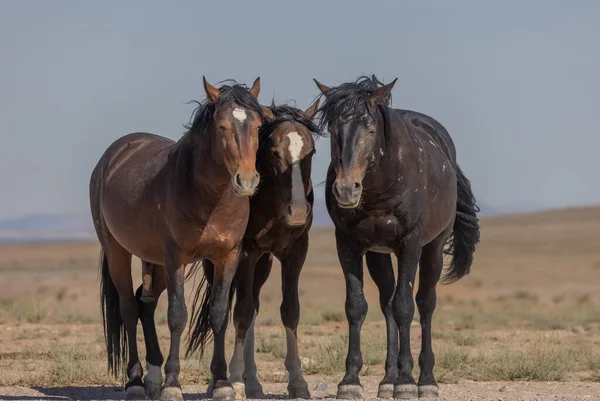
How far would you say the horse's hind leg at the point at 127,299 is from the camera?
11531 millimetres

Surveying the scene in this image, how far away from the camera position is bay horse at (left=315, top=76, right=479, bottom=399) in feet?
32.7

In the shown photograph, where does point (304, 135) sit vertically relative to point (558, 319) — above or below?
above

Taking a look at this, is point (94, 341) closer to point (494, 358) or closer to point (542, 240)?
point (494, 358)

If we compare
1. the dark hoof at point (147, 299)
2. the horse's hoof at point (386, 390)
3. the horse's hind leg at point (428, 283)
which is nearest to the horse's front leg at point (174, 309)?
the dark hoof at point (147, 299)

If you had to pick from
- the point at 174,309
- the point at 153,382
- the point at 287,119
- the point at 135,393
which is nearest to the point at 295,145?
the point at 287,119

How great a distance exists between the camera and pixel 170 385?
10.0 m

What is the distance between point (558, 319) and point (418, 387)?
12203 millimetres

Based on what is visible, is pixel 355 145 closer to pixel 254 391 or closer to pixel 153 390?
pixel 254 391

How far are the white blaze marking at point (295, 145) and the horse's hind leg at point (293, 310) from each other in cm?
104

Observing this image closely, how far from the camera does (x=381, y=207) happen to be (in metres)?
10.4

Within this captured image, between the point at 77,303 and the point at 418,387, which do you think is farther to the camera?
the point at 77,303

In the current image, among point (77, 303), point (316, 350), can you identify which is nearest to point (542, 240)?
point (77, 303)

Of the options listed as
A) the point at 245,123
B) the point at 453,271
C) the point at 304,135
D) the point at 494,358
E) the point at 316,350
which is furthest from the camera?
the point at 316,350

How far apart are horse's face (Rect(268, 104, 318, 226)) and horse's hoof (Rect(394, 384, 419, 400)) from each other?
162cm
